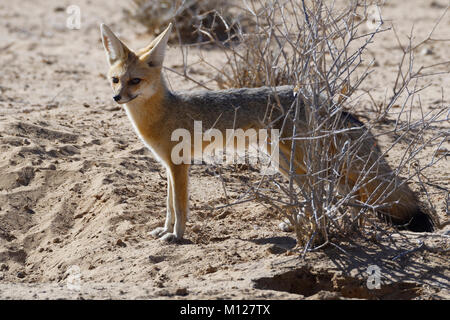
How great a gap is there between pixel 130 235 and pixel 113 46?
1566mm

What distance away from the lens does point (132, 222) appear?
5305 millimetres

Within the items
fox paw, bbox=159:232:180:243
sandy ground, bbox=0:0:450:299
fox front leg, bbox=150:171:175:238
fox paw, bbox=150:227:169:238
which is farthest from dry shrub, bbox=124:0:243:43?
fox paw, bbox=159:232:180:243

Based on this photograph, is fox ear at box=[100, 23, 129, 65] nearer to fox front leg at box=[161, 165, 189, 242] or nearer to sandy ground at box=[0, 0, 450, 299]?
fox front leg at box=[161, 165, 189, 242]

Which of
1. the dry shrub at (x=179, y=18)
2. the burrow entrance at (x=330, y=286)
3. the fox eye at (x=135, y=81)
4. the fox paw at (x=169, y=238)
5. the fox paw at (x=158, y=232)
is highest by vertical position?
the dry shrub at (x=179, y=18)

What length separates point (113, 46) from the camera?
5.15 meters

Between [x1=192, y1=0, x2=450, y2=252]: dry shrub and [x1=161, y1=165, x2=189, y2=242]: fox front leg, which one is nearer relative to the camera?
[x1=192, y1=0, x2=450, y2=252]: dry shrub

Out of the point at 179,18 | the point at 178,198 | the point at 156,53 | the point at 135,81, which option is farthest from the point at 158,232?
the point at 179,18

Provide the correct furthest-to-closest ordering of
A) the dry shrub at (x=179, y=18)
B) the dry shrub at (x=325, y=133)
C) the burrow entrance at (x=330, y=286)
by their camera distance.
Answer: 1. the dry shrub at (x=179, y=18)
2. the burrow entrance at (x=330, y=286)
3. the dry shrub at (x=325, y=133)

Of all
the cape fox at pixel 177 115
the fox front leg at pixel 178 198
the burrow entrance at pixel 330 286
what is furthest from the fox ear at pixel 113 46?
the burrow entrance at pixel 330 286

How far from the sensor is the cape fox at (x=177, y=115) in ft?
16.5

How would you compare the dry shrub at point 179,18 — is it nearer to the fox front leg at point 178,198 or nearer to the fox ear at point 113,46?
the fox ear at point 113,46

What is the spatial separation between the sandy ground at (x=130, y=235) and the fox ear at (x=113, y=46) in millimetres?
1239

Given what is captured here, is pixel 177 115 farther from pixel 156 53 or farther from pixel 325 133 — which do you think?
pixel 325 133

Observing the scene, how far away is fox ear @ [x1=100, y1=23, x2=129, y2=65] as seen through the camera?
200 inches
